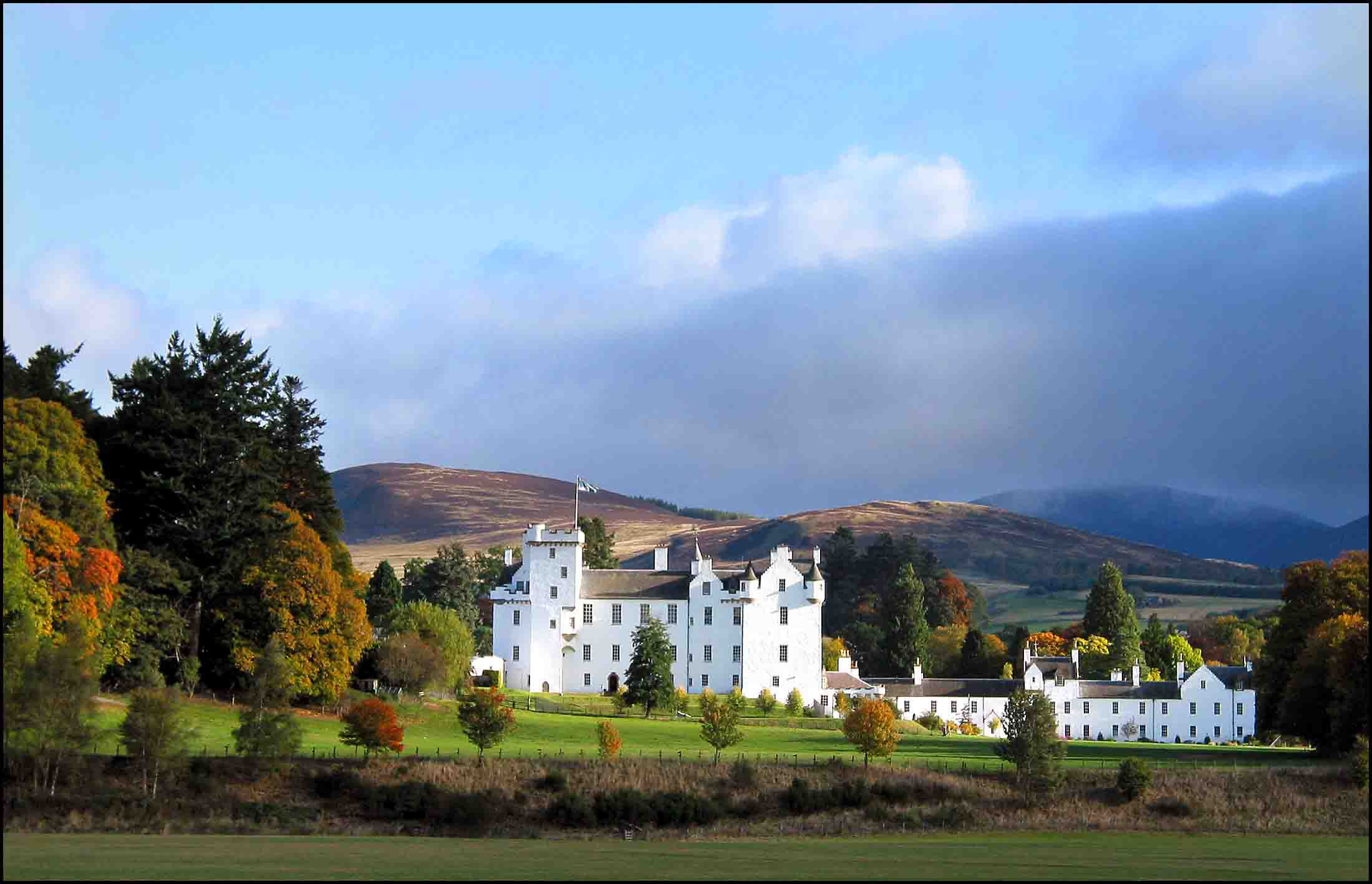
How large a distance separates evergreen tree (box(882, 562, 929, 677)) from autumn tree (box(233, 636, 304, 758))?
6681cm

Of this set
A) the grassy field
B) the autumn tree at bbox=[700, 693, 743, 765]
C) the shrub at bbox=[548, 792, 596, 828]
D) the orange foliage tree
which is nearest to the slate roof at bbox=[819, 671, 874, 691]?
the autumn tree at bbox=[700, 693, 743, 765]

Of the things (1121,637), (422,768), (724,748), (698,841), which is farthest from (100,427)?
(1121,637)

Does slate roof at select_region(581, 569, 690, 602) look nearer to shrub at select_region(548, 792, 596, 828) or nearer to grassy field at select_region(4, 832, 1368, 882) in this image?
shrub at select_region(548, 792, 596, 828)

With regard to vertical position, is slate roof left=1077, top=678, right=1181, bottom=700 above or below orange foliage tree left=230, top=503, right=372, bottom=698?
below

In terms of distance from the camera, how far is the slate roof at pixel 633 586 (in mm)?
101250

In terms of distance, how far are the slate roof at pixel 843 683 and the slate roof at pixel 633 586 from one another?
1120 centimetres

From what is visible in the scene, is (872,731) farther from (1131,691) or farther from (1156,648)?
(1156,648)

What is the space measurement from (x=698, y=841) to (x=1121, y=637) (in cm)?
7415

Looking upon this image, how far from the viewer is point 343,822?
50.2 metres

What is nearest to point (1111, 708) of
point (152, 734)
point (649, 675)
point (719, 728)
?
point (649, 675)

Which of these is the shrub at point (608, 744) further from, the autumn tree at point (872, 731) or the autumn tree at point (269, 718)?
the autumn tree at point (269, 718)

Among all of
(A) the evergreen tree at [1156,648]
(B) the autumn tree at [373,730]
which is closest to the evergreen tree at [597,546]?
(A) the evergreen tree at [1156,648]

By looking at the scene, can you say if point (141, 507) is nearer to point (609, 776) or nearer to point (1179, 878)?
point (609, 776)

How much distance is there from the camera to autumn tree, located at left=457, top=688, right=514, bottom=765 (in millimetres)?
57594
